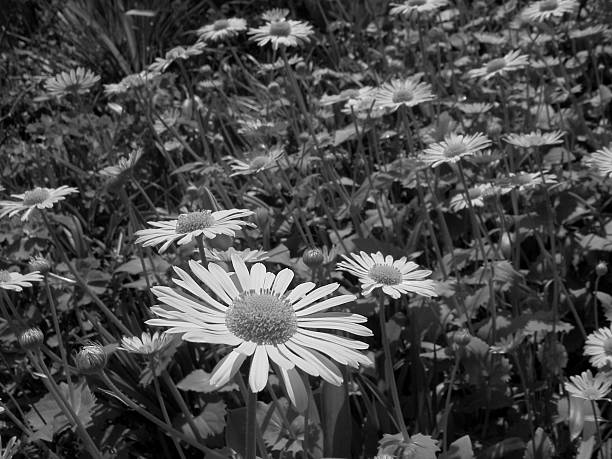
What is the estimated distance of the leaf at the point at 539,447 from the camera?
6.14ft

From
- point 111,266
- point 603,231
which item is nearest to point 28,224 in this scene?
point 111,266

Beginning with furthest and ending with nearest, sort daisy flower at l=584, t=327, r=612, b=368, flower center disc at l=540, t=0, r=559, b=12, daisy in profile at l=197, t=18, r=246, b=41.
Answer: daisy in profile at l=197, t=18, r=246, b=41 → flower center disc at l=540, t=0, r=559, b=12 → daisy flower at l=584, t=327, r=612, b=368

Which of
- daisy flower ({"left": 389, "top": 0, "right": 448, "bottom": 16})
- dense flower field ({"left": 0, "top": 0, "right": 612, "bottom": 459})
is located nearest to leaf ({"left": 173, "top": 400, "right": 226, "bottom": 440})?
dense flower field ({"left": 0, "top": 0, "right": 612, "bottom": 459})

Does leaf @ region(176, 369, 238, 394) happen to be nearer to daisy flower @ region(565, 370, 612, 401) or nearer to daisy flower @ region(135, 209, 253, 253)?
daisy flower @ region(135, 209, 253, 253)

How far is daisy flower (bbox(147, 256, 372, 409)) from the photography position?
41.3 inches

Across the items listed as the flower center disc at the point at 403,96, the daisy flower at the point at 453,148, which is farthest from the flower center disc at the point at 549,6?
the daisy flower at the point at 453,148

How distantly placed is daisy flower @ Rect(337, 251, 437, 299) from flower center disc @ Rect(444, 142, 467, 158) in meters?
0.63

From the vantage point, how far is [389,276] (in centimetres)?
158

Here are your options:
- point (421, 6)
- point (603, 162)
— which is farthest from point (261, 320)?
point (421, 6)

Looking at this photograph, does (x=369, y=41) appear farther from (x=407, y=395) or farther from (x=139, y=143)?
(x=407, y=395)

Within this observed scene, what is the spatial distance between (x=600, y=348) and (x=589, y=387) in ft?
0.43

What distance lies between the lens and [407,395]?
2.23 metres

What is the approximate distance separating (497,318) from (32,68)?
4.22m

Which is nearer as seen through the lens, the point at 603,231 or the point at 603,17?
the point at 603,231
